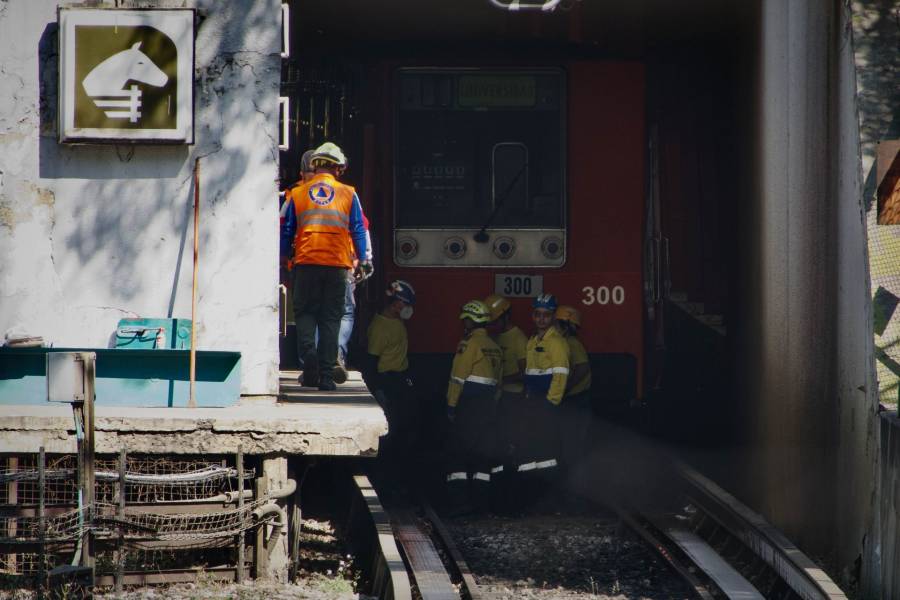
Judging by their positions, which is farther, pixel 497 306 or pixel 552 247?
pixel 552 247

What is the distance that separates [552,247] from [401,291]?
1.31 m

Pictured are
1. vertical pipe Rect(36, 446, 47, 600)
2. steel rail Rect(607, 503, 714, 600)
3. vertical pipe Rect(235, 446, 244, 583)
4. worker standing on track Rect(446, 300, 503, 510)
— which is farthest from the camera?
worker standing on track Rect(446, 300, 503, 510)

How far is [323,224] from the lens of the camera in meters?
8.47

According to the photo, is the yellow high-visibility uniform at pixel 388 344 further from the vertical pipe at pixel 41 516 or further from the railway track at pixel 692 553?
the vertical pipe at pixel 41 516

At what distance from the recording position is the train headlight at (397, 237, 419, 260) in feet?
35.4

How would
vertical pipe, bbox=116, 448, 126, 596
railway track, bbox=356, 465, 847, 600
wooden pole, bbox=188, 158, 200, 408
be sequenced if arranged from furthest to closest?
wooden pole, bbox=188, 158, 200, 408
railway track, bbox=356, 465, 847, 600
vertical pipe, bbox=116, 448, 126, 596

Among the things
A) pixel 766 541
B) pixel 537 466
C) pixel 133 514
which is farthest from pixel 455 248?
pixel 133 514

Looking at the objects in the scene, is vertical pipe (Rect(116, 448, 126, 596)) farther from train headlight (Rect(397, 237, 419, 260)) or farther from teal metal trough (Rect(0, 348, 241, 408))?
train headlight (Rect(397, 237, 419, 260))

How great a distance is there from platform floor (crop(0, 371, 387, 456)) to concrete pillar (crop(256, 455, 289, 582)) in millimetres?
135

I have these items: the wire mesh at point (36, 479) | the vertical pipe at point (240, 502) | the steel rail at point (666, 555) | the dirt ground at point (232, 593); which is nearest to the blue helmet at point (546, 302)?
the steel rail at point (666, 555)

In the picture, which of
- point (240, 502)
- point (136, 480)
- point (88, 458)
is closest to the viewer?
point (88, 458)

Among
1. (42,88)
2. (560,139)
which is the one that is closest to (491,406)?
(560,139)

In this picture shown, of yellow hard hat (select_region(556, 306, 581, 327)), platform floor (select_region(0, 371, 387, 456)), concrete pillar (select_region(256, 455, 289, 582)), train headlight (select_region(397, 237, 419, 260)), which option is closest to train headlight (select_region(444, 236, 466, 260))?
train headlight (select_region(397, 237, 419, 260))

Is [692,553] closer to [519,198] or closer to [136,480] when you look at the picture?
[136,480]
